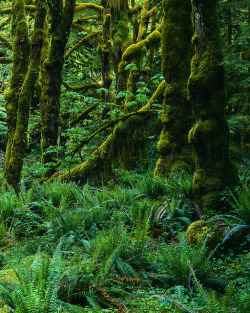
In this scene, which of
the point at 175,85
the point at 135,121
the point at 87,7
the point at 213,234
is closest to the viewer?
the point at 213,234

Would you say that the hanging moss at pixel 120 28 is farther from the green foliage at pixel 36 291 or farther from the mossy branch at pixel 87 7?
the green foliage at pixel 36 291

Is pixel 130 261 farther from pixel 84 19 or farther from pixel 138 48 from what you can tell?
pixel 84 19

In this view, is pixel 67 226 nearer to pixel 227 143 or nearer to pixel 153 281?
pixel 153 281

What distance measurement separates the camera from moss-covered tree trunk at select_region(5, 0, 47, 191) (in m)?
6.96

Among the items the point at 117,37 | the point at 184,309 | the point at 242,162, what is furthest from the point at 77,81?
the point at 184,309

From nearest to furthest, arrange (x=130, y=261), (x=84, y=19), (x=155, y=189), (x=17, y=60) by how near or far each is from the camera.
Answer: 1. (x=130, y=261)
2. (x=155, y=189)
3. (x=17, y=60)
4. (x=84, y=19)

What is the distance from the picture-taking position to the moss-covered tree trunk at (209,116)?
438cm

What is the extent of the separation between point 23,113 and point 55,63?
105 inches

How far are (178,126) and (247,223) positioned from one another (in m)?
3.59

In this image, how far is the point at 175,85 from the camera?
6.86m

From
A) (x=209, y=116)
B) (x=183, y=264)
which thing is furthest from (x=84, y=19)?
(x=183, y=264)

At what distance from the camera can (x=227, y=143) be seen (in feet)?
14.7

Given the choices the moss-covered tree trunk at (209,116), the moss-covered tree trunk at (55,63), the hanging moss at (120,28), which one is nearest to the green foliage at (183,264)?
the moss-covered tree trunk at (209,116)

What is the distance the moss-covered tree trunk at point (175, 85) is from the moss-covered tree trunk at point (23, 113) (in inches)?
129
